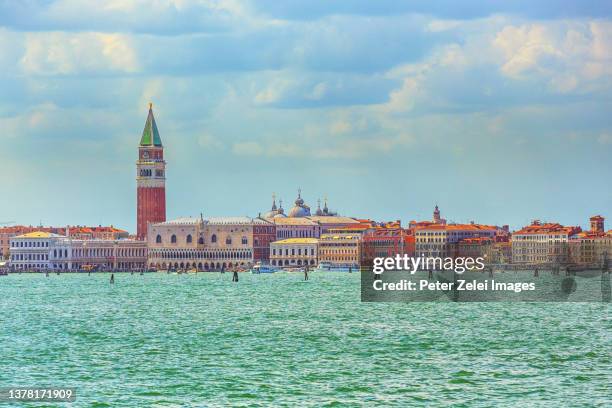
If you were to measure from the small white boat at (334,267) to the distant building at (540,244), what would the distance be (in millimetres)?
15609

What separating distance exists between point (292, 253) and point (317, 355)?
125520 mm

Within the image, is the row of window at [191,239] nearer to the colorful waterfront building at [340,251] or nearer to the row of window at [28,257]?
the colorful waterfront building at [340,251]

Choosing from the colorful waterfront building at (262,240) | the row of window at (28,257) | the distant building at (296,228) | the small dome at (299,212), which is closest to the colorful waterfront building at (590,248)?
the distant building at (296,228)

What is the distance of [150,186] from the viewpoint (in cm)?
16962

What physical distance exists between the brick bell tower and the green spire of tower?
0.61m

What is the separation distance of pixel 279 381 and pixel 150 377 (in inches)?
101

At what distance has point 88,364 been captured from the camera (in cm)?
3391

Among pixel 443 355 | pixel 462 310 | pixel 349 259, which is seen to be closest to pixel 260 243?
pixel 349 259

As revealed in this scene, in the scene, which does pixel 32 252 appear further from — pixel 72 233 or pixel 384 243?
pixel 384 243

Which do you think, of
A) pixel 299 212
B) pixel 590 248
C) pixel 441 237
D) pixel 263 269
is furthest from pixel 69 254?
pixel 590 248

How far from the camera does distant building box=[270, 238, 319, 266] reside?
527 ft

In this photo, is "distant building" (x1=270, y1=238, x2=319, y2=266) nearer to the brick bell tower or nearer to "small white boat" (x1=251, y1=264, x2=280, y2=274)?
"small white boat" (x1=251, y1=264, x2=280, y2=274)

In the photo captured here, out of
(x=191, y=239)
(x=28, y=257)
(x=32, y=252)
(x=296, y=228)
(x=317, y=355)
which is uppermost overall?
(x=296, y=228)

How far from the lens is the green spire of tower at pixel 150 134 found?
172500mm
